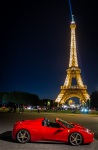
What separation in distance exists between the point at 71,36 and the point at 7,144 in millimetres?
97172

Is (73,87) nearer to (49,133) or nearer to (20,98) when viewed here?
(20,98)

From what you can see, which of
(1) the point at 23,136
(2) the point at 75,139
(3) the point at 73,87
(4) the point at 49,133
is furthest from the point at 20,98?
(2) the point at 75,139

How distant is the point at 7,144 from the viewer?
12.9 meters

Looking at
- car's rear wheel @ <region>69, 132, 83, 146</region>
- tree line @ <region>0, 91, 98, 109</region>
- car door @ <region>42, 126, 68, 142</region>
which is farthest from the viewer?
tree line @ <region>0, 91, 98, 109</region>

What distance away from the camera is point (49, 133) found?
1321cm

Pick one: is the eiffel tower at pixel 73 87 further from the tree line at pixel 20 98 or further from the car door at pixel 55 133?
the car door at pixel 55 133

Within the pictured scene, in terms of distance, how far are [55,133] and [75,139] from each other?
36.1 inches

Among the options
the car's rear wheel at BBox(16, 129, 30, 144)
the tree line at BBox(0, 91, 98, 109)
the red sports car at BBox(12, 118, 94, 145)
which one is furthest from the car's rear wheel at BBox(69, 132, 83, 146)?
the tree line at BBox(0, 91, 98, 109)

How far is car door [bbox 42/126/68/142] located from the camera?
1316cm

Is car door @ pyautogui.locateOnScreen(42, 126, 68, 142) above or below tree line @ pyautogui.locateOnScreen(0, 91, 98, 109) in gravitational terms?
below

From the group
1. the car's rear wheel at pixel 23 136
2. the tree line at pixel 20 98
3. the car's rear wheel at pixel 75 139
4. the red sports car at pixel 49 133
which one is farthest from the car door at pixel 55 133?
the tree line at pixel 20 98

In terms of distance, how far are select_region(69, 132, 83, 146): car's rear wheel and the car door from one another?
258 mm

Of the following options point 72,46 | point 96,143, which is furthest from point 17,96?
point 96,143

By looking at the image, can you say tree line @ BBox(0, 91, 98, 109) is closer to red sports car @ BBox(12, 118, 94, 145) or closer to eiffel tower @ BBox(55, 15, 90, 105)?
eiffel tower @ BBox(55, 15, 90, 105)
